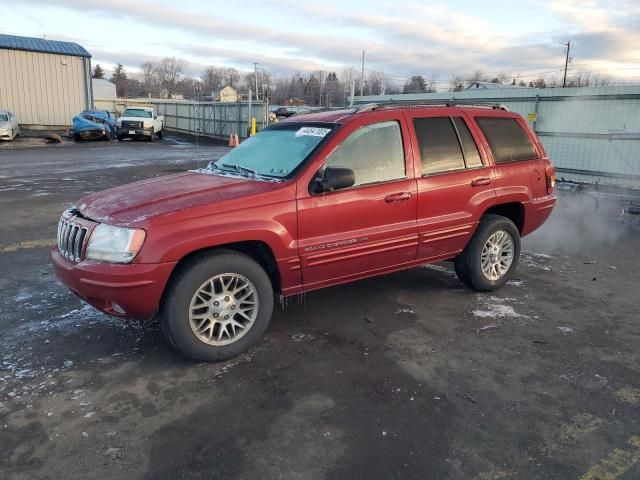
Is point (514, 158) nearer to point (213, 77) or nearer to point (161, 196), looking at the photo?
point (161, 196)

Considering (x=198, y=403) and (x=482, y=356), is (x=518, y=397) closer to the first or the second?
(x=482, y=356)

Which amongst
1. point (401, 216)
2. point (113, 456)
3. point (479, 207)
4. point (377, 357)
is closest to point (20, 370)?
point (113, 456)

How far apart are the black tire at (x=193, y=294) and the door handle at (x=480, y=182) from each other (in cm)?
230

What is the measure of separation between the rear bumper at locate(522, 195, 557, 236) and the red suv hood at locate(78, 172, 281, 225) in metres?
3.02

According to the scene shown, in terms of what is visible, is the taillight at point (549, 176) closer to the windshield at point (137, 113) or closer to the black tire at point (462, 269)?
the black tire at point (462, 269)

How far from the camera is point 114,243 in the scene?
11.3ft

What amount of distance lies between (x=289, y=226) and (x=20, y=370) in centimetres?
214

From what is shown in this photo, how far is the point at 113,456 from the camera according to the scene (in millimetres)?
2732

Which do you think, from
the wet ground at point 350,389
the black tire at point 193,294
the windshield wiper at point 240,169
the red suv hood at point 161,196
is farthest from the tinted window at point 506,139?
the black tire at point 193,294

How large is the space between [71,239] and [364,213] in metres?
2.24

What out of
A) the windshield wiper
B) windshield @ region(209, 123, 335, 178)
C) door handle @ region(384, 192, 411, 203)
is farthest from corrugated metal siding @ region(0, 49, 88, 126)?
door handle @ region(384, 192, 411, 203)

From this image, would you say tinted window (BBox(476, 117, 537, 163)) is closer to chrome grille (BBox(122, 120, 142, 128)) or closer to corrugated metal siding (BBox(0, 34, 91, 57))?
chrome grille (BBox(122, 120, 142, 128))

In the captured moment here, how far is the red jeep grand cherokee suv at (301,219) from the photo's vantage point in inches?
138

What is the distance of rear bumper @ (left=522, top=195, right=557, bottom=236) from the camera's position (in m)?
5.51
